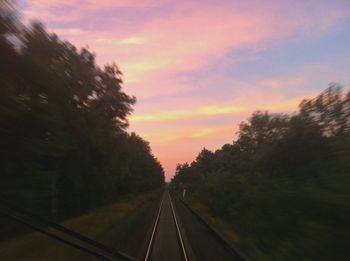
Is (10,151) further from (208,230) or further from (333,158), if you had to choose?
(208,230)

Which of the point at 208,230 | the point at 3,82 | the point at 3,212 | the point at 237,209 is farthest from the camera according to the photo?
the point at 237,209

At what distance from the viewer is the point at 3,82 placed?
14961 millimetres

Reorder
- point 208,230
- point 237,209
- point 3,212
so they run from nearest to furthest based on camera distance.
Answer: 1. point 3,212
2. point 208,230
3. point 237,209

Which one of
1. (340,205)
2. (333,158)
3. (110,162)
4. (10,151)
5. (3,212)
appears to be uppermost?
(110,162)

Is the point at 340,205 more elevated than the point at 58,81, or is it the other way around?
the point at 58,81

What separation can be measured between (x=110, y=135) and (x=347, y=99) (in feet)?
93.6

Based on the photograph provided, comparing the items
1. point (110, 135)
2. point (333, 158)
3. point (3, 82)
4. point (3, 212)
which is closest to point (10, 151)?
point (3, 82)

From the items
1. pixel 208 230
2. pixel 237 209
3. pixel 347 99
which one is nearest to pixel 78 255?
pixel 347 99

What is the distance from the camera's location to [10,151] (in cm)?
1568

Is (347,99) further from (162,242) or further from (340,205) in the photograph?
(162,242)

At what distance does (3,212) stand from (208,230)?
22.1m

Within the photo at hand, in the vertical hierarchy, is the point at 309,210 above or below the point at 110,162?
below

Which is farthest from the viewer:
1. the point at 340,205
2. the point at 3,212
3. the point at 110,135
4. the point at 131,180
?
the point at 131,180

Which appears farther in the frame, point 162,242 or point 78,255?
point 162,242
